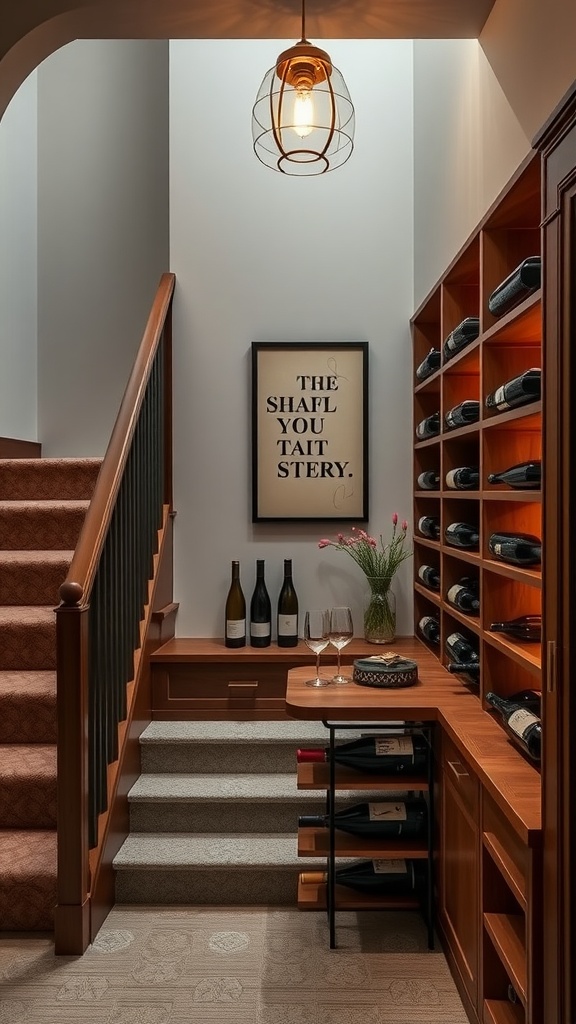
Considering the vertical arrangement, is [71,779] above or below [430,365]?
below

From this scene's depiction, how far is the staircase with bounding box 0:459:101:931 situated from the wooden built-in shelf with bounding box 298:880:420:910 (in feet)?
2.82

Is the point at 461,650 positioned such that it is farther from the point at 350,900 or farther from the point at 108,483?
the point at 108,483

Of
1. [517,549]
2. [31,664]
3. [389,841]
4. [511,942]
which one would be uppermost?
[517,549]

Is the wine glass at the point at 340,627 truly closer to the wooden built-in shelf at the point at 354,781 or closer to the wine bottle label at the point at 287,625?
the wooden built-in shelf at the point at 354,781

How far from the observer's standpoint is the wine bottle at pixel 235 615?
11.9 ft

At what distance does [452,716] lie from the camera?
7.67ft

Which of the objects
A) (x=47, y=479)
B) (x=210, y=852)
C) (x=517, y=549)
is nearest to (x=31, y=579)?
(x=47, y=479)

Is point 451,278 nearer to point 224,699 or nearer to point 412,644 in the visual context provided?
point 412,644

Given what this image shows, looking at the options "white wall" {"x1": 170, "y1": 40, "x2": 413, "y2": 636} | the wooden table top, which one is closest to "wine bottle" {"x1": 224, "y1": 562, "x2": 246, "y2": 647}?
"white wall" {"x1": 170, "y1": 40, "x2": 413, "y2": 636}

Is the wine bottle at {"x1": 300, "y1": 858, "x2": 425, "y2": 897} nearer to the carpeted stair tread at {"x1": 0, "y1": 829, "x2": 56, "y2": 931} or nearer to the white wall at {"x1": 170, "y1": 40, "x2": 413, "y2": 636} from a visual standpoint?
the carpeted stair tread at {"x1": 0, "y1": 829, "x2": 56, "y2": 931}

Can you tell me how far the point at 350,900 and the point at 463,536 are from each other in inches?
51.9

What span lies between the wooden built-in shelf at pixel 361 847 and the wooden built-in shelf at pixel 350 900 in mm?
186

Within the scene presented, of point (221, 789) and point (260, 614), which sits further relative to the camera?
point (260, 614)

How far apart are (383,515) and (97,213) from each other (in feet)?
9.03
